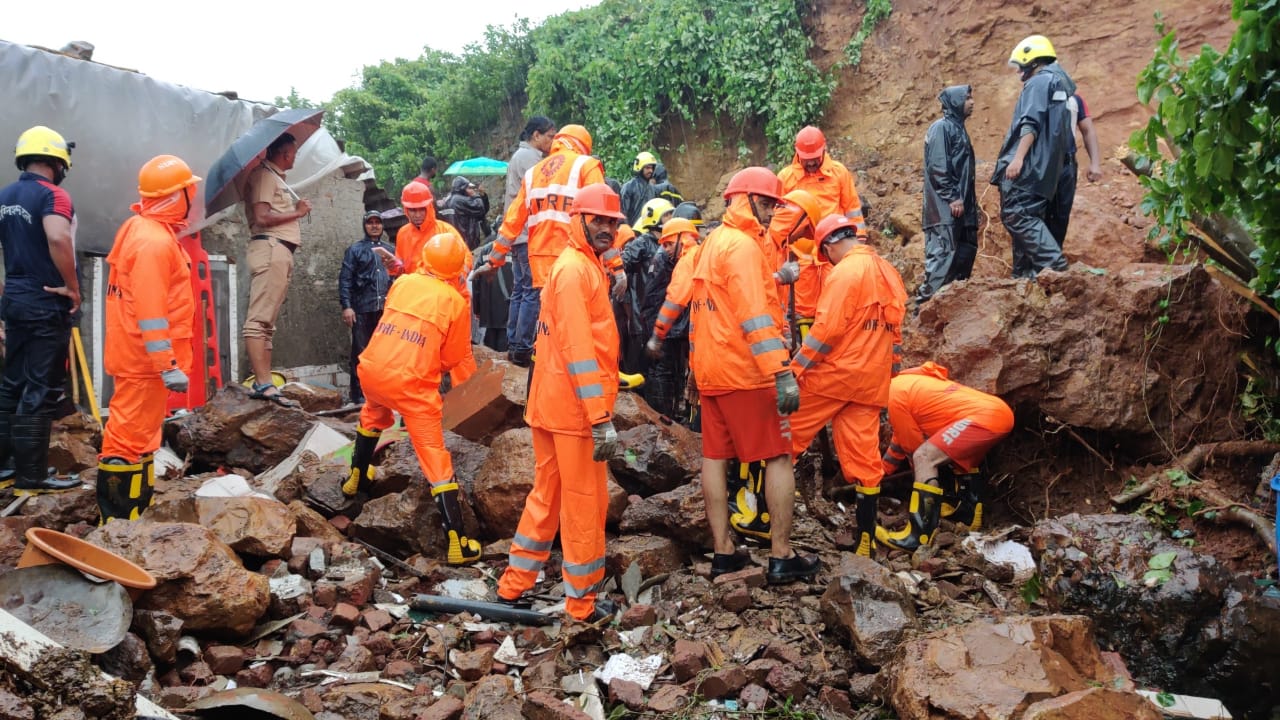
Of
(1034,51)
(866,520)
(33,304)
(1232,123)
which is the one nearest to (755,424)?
(866,520)

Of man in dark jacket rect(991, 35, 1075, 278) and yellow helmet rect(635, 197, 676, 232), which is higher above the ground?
man in dark jacket rect(991, 35, 1075, 278)

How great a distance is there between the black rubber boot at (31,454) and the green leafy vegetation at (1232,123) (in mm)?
6596

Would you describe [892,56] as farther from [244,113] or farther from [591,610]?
[591,610]

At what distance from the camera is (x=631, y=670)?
13.9ft

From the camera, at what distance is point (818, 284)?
7512 mm

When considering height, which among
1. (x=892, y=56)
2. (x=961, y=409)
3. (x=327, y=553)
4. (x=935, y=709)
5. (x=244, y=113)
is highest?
(x=892, y=56)

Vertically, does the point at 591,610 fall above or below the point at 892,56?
below

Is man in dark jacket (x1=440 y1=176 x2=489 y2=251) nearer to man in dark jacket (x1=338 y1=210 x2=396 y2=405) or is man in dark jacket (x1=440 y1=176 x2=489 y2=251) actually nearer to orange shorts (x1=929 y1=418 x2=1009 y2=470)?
man in dark jacket (x1=338 y1=210 x2=396 y2=405)

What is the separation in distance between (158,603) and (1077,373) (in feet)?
18.0

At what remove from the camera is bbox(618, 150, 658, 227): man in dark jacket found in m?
9.56

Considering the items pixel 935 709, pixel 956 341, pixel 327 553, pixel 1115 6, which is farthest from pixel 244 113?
pixel 1115 6

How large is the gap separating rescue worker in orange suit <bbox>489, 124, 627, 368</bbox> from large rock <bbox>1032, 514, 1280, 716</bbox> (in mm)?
3916

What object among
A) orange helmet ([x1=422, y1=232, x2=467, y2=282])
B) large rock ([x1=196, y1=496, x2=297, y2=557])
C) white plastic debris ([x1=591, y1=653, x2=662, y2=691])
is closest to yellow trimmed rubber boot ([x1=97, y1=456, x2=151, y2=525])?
large rock ([x1=196, y1=496, x2=297, y2=557])

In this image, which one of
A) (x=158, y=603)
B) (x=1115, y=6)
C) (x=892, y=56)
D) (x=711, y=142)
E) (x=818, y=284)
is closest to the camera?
(x=158, y=603)
